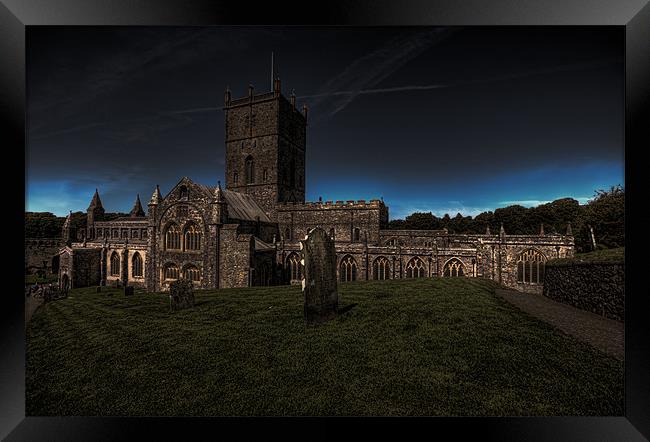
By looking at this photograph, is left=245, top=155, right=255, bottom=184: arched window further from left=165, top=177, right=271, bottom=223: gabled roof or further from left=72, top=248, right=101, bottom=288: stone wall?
left=72, top=248, right=101, bottom=288: stone wall

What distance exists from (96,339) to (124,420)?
3.05 meters

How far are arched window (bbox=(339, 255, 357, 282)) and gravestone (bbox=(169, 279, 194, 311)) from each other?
1348cm

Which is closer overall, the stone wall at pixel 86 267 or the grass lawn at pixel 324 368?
the grass lawn at pixel 324 368

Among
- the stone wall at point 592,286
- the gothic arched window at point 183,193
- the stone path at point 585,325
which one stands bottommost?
the stone path at point 585,325

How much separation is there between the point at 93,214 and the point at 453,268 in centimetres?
4194

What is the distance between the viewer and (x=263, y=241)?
23.7 metres

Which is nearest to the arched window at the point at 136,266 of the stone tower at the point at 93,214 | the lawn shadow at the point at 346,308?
the stone tower at the point at 93,214

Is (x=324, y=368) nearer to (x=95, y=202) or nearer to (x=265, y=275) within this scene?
(x=265, y=275)

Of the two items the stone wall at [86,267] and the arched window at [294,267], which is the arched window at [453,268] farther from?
the stone wall at [86,267]

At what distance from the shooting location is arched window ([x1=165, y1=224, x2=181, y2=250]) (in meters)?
19.3

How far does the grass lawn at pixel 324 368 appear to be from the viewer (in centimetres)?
369

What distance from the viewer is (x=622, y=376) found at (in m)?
4.16
